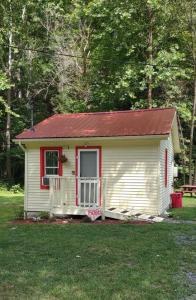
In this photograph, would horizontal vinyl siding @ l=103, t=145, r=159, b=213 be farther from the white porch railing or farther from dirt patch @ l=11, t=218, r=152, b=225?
dirt patch @ l=11, t=218, r=152, b=225

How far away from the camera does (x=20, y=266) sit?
654 cm

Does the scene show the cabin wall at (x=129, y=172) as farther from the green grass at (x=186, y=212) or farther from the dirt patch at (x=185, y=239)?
the dirt patch at (x=185, y=239)

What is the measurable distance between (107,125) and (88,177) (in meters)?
2.13

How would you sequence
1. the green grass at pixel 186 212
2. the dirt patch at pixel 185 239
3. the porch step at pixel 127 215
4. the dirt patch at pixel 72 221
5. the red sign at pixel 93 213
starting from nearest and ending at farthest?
the dirt patch at pixel 185 239
the dirt patch at pixel 72 221
the porch step at pixel 127 215
the red sign at pixel 93 213
the green grass at pixel 186 212

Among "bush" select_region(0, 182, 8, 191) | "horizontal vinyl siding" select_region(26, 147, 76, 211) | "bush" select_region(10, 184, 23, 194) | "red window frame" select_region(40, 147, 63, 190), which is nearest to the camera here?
"red window frame" select_region(40, 147, 63, 190)

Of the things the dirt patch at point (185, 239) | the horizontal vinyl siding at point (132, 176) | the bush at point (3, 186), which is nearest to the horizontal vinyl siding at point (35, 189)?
the horizontal vinyl siding at point (132, 176)

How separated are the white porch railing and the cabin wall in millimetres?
72

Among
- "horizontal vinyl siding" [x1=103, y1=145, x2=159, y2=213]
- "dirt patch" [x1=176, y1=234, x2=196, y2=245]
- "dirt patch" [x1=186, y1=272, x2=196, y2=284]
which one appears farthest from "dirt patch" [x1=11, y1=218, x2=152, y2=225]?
"dirt patch" [x1=186, y1=272, x2=196, y2=284]

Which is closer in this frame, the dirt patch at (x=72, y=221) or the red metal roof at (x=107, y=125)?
the dirt patch at (x=72, y=221)

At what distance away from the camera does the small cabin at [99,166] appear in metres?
12.4

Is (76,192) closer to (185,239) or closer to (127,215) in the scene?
(127,215)

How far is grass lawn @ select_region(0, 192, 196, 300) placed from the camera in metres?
5.26

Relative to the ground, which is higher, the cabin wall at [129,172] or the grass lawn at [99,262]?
the cabin wall at [129,172]

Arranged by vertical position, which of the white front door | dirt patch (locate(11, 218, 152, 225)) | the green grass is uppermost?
the white front door
